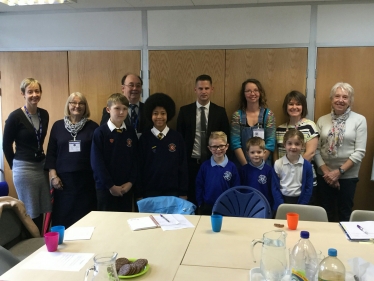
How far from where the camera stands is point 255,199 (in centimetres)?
254

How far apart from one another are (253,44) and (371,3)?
1.24 meters

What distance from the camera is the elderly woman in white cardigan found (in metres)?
3.30

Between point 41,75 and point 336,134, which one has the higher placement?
point 41,75

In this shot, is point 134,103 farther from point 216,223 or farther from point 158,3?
point 216,223

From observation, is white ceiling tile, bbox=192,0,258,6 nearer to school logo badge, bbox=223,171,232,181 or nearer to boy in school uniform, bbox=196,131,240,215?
boy in school uniform, bbox=196,131,240,215

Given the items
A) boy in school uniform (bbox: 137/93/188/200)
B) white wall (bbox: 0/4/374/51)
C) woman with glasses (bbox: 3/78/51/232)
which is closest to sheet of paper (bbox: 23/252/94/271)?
boy in school uniform (bbox: 137/93/188/200)

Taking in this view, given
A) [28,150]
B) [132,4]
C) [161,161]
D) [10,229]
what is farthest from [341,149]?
[28,150]

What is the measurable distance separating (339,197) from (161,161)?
1.86 metres

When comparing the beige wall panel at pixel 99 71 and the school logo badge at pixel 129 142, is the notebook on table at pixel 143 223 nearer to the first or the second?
the school logo badge at pixel 129 142

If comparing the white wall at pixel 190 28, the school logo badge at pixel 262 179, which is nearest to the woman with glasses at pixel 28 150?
the white wall at pixel 190 28

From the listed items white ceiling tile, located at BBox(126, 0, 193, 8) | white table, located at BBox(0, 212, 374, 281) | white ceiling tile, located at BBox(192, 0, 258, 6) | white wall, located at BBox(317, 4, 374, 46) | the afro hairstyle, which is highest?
white ceiling tile, located at BBox(126, 0, 193, 8)

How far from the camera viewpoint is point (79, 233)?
1938mm

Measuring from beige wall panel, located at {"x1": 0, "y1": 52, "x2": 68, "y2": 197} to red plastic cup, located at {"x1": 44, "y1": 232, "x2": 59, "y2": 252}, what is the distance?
8.70 feet

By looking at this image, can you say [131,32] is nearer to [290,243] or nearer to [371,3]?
[371,3]
